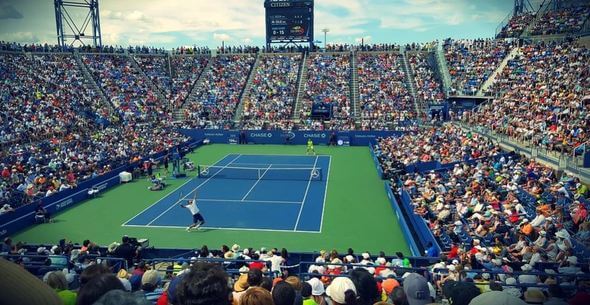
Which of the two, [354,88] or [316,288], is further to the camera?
[354,88]

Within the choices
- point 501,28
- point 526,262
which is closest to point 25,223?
point 526,262

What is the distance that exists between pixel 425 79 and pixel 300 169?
947 inches

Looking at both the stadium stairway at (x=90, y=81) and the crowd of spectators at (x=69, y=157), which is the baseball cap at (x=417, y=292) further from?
the stadium stairway at (x=90, y=81)

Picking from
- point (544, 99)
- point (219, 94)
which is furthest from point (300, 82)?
point (544, 99)

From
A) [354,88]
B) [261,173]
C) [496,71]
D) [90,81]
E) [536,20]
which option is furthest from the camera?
[354,88]

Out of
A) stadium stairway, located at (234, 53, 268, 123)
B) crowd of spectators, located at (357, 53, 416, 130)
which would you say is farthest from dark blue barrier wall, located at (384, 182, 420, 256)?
stadium stairway, located at (234, 53, 268, 123)

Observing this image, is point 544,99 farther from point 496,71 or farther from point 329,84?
point 329,84

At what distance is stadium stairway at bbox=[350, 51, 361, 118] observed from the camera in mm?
46062

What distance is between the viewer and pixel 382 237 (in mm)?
17000

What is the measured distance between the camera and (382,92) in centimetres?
4691

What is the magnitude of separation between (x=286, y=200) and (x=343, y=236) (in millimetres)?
6059

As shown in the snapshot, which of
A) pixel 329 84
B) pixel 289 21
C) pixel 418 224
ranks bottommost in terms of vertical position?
pixel 418 224

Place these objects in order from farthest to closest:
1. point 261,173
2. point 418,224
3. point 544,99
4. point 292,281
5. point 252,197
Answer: point 261,173
point 544,99
point 252,197
point 418,224
point 292,281

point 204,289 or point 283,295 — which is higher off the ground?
point 204,289
